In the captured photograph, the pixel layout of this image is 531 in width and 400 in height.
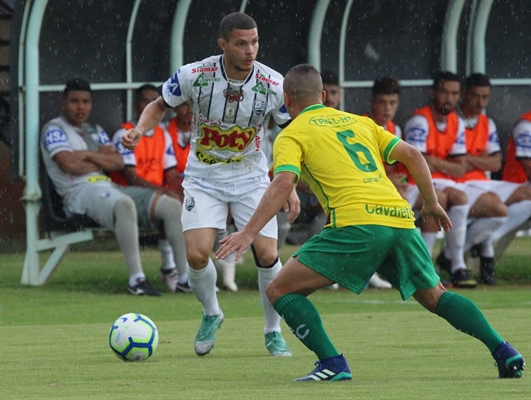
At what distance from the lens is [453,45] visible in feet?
46.0

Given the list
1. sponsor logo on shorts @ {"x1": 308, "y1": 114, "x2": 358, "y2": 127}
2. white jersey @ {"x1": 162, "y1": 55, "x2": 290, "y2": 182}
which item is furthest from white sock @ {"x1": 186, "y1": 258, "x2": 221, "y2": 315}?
sponsor logo on shorts @ {"x1": 308, "y1": 114, "x2": 358, "y2": 127}

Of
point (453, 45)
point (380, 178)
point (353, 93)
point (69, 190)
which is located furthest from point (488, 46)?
point (380, 178)

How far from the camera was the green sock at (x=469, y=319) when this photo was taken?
224 inches

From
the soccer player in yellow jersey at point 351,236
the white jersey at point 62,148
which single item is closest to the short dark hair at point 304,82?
the soccer player in yellow jersey at point 351,236

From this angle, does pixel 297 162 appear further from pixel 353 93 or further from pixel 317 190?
pixel 353 93

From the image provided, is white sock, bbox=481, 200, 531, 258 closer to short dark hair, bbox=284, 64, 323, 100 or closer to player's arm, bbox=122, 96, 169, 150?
player's arm, bbox=122, 96, 169, 150

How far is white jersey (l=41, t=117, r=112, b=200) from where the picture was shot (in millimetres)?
11562

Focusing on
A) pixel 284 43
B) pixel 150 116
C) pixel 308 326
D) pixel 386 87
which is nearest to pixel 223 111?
pixel 150 116

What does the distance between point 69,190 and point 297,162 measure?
6387mm

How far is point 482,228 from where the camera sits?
1247 cm

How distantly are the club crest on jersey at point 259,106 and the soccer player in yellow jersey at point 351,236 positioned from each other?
1621 mm

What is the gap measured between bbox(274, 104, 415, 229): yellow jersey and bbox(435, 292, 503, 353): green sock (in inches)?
16.9

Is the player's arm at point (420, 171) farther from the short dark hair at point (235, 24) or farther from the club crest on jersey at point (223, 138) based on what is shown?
the club crest on jersey at point (223, 138)

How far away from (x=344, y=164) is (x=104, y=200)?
597cm
